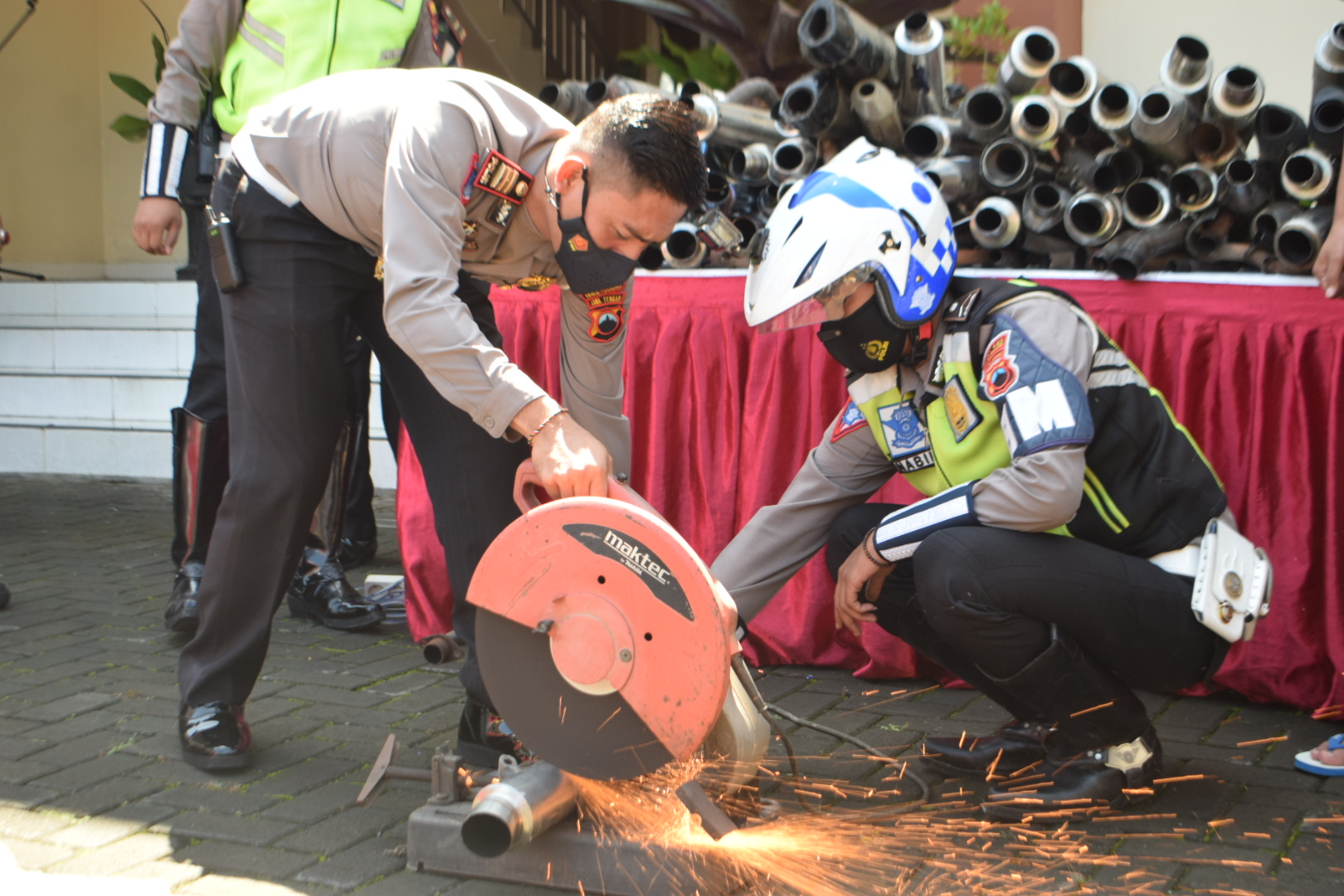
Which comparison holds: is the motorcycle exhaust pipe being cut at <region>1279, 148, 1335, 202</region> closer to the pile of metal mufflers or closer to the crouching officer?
the pile of metal mufflers

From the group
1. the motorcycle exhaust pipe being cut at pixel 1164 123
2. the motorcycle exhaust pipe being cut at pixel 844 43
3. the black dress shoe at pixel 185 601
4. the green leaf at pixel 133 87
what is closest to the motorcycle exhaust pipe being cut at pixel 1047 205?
the motorcycle exhaust pipe being cut at pixel 1164 123

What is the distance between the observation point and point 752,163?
3.74m

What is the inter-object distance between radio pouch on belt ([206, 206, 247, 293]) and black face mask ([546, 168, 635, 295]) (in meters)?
0.72

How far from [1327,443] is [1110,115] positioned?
1052mm

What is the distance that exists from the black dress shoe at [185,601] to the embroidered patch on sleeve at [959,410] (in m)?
2.46

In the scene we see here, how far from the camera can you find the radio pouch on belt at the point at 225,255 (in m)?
2.61

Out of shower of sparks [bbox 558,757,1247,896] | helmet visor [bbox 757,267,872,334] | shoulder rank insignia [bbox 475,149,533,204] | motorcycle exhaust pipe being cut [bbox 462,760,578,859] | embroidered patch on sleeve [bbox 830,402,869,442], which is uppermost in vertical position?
shoulder rank insignia [bbox 475,149,533,204]

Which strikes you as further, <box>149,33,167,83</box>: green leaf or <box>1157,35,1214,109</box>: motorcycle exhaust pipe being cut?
<box>149,33,167,83</box>: green leaf

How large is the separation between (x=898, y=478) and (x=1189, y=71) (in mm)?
1355

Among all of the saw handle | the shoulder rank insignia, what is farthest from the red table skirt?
the saw handle

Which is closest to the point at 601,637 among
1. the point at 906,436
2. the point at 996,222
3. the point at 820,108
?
the point at 906,436

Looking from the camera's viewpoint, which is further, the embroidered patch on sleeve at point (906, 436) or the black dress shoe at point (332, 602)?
the black dress shoe at point (332, 602)

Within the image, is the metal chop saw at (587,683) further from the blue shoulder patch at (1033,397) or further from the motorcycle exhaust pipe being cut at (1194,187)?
the motorcycle exhaust pipe being cut at (1194,187)

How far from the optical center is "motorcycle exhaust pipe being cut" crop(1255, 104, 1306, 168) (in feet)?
10.4
